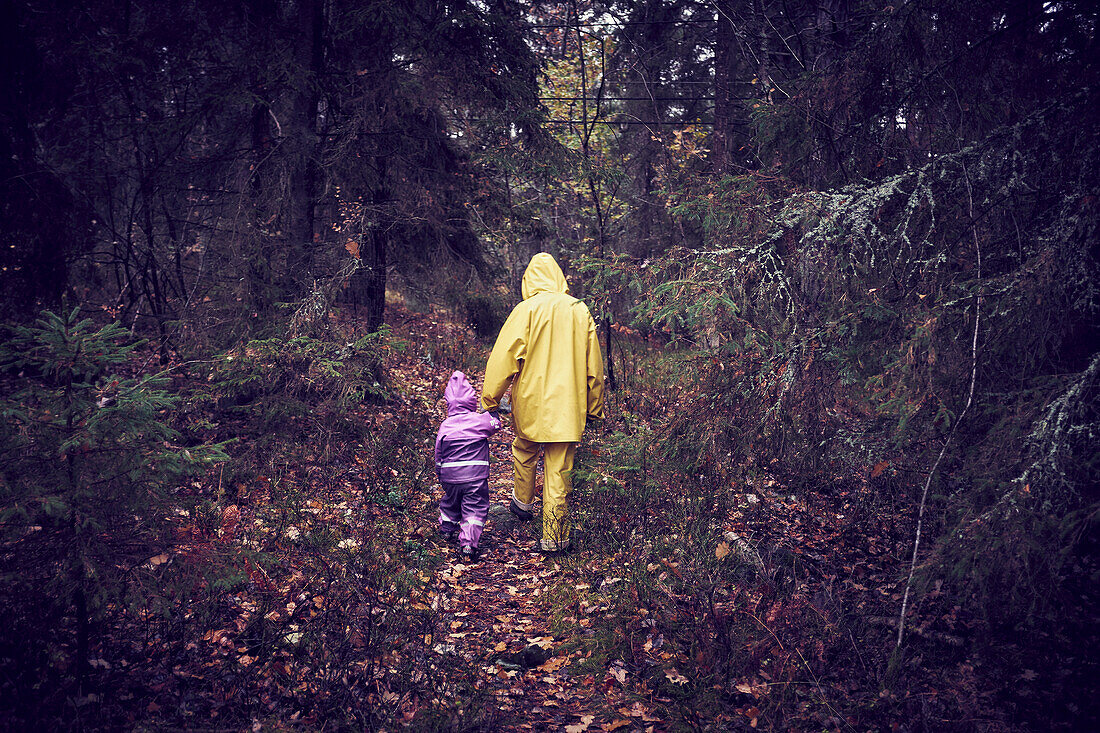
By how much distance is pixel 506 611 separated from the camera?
4.88 metres

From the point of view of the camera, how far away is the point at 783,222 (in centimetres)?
435

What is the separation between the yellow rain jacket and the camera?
564 centimetres

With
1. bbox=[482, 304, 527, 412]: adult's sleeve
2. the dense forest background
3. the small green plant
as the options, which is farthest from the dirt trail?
the small green plant

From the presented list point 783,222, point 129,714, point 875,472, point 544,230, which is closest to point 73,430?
point 129,714

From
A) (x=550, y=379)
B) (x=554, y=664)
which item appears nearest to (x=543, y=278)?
(x=550, y=379)

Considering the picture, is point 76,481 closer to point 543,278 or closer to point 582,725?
point 582,725

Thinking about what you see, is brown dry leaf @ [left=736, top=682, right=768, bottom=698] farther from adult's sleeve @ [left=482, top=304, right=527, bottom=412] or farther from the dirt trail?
adult's sleeve @ [left=482, top=304, right=527, bottom=412]

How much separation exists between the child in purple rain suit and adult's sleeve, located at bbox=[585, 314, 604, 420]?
981mm

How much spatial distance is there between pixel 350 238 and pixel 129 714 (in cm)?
631

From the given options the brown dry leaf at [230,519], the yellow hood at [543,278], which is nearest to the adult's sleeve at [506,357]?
the yellow hood at [543,278]

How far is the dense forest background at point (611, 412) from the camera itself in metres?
3.14

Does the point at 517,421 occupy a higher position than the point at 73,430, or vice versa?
the point at 73,430

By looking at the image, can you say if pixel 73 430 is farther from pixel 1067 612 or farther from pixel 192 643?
pixel 1067 612

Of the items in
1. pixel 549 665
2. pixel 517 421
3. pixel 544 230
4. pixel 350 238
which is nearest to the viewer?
pixel 549 665
